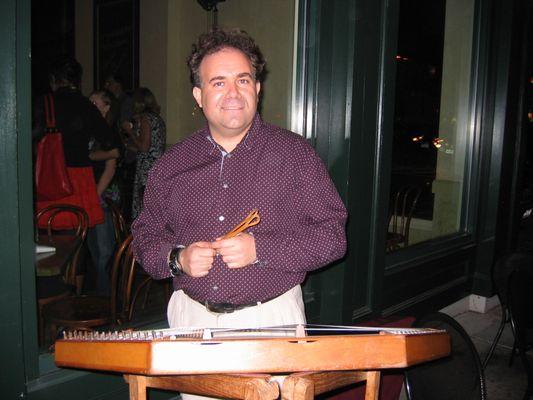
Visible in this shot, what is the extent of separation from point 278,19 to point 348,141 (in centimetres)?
135

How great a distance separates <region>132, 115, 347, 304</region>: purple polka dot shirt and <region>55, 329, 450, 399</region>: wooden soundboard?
0.42m

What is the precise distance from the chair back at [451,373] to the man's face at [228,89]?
43.4 inches

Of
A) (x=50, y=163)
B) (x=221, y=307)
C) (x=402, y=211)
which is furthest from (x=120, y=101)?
(x=221, y=307)

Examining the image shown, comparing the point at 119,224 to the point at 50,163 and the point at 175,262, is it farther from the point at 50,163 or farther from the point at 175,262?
the point at 175,262

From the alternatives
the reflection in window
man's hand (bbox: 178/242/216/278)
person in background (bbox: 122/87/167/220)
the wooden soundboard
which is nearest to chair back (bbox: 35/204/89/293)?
person in background (bbox: 122/87/167/220)

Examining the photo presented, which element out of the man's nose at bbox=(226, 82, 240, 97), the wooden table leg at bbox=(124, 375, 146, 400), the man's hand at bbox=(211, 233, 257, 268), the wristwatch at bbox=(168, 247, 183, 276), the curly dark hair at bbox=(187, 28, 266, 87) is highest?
the curly dark hair at bbox=(187, 28, 266, 87)

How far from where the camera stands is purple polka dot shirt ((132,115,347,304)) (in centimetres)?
165

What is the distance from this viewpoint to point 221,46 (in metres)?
1.62

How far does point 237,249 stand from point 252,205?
0.23m

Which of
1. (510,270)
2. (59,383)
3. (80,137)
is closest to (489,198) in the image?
(510,270)

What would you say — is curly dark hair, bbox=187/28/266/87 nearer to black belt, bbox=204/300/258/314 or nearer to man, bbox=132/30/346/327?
man, bbox=132/30/346/327

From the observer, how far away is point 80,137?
3459 millimetres

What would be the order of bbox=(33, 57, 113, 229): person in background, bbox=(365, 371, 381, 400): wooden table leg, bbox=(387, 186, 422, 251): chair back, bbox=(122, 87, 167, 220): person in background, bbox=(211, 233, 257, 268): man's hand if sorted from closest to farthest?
1. bbox=(365, 371, 381, 400): wooden table leg
2. bbox=(211, 233, 257, 268): man's hand
3. bbox=(33, 57, 113, 229): person in background
4. bbox=(387, 186, 422, 251): chair back
5. bbox=(122, 87, 167, 220): person in background

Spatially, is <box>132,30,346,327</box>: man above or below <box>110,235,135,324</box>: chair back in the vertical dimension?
above
